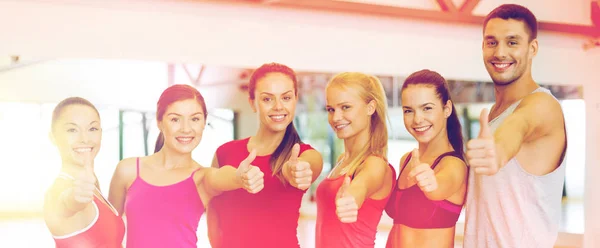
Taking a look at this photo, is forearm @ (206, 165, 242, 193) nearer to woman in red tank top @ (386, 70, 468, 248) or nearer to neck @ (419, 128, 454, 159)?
woman in red tank top @ (386, 70, 468, 248)

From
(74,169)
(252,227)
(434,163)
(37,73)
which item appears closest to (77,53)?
(37,73)

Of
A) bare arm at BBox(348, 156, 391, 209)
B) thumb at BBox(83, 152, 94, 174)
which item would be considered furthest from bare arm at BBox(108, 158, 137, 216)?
bare arm at BBox(348, 156, 391, 209)

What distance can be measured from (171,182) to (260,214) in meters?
0.45

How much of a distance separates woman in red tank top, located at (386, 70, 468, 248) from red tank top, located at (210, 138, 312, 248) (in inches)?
19.9

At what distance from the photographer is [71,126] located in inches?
103

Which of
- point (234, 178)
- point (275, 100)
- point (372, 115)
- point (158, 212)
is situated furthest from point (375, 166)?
point (158, 212)

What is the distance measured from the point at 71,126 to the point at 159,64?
543mm

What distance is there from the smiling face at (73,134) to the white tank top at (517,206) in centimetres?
180

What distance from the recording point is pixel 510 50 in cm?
270

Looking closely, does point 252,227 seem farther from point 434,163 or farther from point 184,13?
point 184,13

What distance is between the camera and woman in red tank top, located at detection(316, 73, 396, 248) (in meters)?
2.78

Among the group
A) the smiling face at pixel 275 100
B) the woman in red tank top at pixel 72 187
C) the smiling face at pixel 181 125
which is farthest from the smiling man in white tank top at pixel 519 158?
the woman in red tank top at pixel 72 187

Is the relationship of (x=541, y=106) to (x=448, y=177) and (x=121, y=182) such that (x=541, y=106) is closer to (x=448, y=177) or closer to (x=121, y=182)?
(x=448, y=177)

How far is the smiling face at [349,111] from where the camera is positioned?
2.78m
